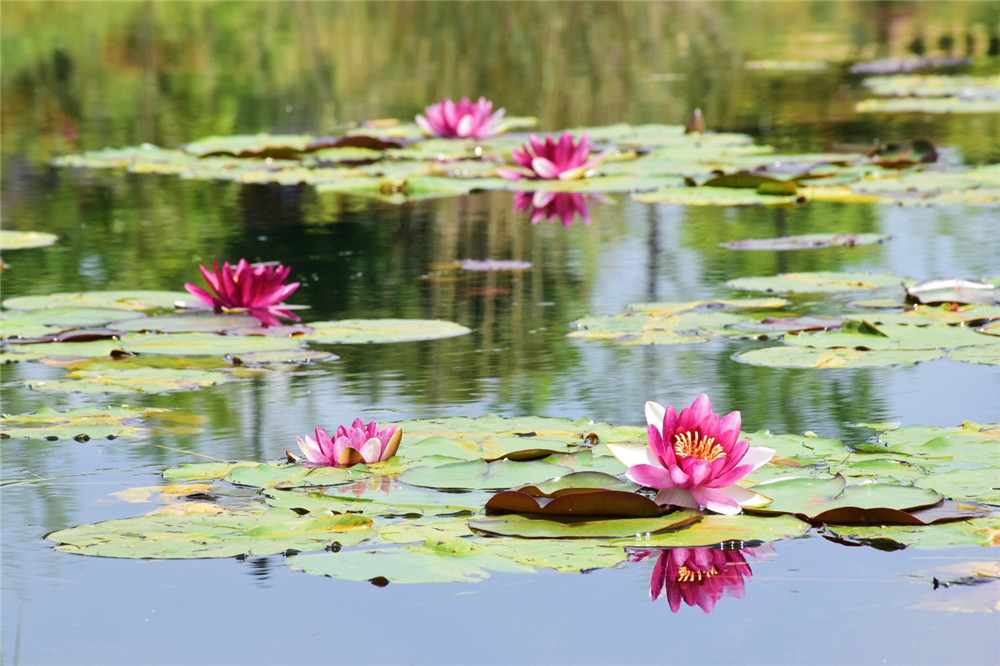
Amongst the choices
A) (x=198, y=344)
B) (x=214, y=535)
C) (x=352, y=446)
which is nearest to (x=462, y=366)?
(x=198, y=344)

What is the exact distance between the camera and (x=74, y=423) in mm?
3270

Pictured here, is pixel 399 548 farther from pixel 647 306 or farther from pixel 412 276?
pixel 412 276

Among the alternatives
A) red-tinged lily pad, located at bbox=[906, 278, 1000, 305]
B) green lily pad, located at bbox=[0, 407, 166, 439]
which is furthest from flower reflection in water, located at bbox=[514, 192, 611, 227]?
green lily pad, located at bbox=[0, 407, 166, 439]

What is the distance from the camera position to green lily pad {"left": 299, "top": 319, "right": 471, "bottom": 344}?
4086 millimetres

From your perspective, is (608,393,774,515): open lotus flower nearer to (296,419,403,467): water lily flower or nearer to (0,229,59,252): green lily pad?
(296,419,403,467): water lily flower

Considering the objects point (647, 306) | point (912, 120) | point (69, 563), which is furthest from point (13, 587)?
point (912, 120)

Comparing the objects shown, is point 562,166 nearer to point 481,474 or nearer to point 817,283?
point 817,283

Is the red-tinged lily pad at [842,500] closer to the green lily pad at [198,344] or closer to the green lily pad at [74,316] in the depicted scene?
the green lily pad at [198,344]

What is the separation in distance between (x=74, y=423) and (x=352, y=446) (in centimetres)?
79

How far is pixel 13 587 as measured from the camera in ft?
7.71

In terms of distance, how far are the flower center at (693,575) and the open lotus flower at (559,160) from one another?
4959mm

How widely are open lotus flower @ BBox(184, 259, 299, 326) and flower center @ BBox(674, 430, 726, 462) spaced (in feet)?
6.47

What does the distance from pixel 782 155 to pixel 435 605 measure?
592 centimetres

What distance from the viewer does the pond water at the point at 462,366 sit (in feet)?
7.11
